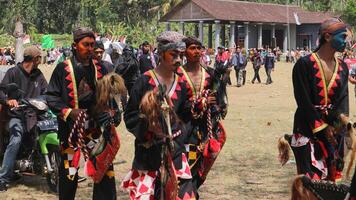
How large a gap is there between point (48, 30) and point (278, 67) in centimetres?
4749

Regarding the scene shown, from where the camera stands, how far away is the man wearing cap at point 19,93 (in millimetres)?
7418

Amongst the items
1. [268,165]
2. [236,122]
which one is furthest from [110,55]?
[268,165]

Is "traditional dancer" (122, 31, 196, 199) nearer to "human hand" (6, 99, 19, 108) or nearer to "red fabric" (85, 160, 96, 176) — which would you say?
"red fabric" (85, 160, 96, 176)

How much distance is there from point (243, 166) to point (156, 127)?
4.56 metres

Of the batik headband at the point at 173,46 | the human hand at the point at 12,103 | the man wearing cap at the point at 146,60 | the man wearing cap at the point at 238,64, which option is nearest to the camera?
the batik headband at the point at 173,46

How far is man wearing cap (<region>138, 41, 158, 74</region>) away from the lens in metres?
14.9

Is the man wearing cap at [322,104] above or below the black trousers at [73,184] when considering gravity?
above

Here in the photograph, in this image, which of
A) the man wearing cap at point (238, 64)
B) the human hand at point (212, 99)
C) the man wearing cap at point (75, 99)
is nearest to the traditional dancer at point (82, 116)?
the man wearing cap at point (75, 99)

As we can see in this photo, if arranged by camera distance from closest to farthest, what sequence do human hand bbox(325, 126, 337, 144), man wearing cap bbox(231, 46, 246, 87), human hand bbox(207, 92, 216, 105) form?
1. human hand bbox(325, 126, 337, 144)
2. human hand bbox(207, 92, 216, 105)
3. man wearing cap bbox(231, 46, 246, 87)

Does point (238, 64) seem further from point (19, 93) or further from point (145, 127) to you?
point (145, 127)

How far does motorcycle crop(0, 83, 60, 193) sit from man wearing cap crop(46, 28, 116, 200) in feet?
5.79

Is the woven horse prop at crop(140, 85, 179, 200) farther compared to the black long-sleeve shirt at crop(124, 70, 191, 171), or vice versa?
the black long-sleeve shirt at crop(124, 70, 191, 171)

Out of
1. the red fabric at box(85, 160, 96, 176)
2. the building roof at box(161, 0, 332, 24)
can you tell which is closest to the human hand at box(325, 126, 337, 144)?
the red fabric at box(85, 160, 96, 176)

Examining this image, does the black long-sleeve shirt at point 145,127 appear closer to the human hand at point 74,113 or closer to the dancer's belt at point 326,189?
the human hand at point 74,113
